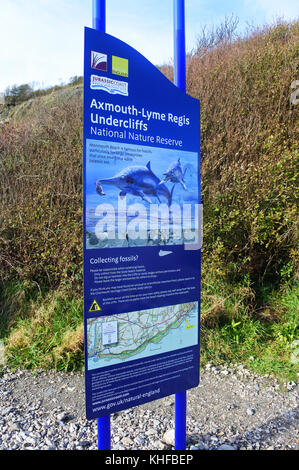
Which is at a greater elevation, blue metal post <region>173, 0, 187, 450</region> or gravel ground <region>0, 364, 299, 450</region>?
blue metal post <region>173, 0, 187, 450</region>

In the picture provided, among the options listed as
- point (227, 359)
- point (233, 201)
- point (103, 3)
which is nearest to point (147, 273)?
point (103, 3)

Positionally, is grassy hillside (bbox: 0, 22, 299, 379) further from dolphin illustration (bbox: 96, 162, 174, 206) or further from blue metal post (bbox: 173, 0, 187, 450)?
dolphin illustration (bbox: 96, 162, 174, 206)

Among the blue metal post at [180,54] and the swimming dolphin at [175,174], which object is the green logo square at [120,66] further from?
the swimming dolphin at [175,174]

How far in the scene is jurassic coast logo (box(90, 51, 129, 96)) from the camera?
5.95ft

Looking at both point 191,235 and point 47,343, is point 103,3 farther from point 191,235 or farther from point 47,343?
point 47,343

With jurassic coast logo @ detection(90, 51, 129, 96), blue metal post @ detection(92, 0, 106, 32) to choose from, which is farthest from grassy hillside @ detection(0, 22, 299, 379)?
blue metal post @ detection(92, 0, 106, 32)

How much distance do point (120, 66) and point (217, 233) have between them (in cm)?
298

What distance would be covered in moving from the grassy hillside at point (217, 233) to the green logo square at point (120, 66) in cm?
270

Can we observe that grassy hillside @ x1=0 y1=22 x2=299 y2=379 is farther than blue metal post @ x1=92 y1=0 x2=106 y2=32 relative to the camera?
Yes

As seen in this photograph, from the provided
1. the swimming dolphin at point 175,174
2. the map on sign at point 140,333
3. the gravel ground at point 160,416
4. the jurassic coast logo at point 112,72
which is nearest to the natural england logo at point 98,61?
the jurassic coast logo at point 112,72

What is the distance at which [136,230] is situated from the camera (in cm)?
199

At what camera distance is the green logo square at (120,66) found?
1887mm

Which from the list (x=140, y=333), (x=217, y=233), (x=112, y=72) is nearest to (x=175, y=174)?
(x=112, y=72)

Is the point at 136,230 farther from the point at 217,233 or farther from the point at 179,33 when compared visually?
the point at 217,233
